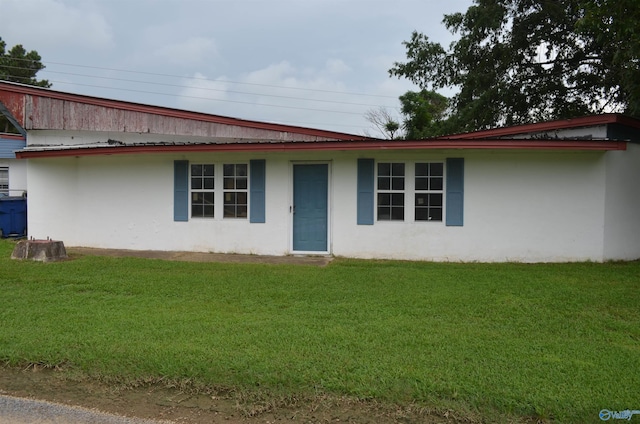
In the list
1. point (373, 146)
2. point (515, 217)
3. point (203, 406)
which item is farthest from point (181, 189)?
point (203, 406)

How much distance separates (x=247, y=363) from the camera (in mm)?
4145

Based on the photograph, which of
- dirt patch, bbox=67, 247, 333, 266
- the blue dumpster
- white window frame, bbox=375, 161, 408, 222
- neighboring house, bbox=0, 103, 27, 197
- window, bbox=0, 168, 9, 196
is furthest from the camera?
window, bbox=0, 168, 9, 196

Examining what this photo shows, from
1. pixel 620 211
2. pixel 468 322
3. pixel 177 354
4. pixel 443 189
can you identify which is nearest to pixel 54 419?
pixel 177 354

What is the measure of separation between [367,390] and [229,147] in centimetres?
721

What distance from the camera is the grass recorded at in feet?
12.2

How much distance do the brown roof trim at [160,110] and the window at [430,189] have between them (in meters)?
2.82

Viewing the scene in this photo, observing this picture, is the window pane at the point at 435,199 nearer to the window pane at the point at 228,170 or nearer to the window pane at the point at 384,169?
the window pane at the point at 384,169

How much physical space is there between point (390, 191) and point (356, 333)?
549 centimetres

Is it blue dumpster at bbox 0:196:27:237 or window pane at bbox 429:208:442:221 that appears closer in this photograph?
window pane at bbox 429:208:442:221

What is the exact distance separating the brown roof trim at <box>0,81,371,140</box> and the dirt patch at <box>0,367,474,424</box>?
9179 mm

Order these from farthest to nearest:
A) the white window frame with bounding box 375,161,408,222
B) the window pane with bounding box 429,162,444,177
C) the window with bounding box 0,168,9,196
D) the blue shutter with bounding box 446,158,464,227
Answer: the window with bounding box 0,168,9,196, the white window frame with bounding box 375,161,408,222, the window pane with bounding box 429,162,444,177, the blue shutter with bounding box 446,158,464,227

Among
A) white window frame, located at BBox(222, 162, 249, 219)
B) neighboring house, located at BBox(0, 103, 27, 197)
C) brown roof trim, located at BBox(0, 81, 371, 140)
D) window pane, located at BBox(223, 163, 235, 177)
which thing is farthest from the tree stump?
neighboring house, located at BBox(0, 103, 27, 197)

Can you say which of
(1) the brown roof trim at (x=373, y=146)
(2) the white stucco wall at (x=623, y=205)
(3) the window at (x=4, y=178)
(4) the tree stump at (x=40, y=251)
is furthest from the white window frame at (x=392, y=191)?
(3) the window at (x=4, y=178)

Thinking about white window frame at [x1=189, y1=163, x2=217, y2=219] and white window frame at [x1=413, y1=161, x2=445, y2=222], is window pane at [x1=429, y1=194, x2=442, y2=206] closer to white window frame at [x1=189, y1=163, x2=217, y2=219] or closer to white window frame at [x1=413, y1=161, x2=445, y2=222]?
white window frame at [x1=413, y1=161, x2=445, y2=222]
